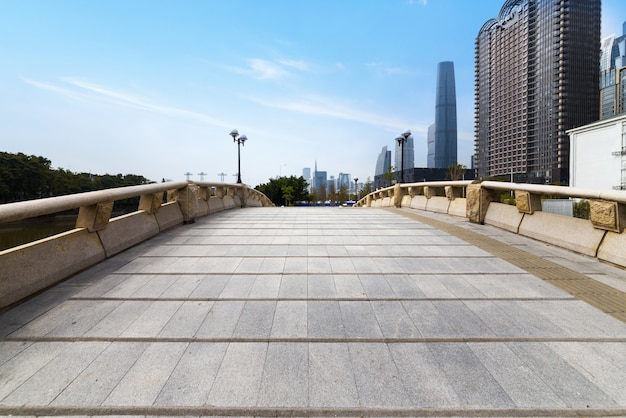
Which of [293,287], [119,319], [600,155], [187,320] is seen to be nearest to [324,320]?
[293,287]

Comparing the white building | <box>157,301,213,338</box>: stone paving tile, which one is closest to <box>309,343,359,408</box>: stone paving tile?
<box>157,301,213,338</box>: stone paving tile

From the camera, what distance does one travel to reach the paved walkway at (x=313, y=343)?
223cm

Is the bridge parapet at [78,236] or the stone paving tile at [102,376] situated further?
the bridge parapet at [78,236]

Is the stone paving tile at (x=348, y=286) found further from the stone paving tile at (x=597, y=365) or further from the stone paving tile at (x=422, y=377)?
the stone paving tile at (x=597, y=365)

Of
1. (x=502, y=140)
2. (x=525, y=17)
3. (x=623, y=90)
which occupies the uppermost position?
(x=525, y=17)

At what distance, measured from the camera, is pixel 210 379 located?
95.4 inches

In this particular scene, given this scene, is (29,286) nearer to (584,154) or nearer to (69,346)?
(69,346)

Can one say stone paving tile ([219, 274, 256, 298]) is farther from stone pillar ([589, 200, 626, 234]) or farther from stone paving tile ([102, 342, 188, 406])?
stone pillar ([589, 200, 626, 234])

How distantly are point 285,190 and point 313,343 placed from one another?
243ft

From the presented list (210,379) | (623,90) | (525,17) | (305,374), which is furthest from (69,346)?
(525,17)

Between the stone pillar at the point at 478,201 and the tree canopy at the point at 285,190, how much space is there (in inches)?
2681

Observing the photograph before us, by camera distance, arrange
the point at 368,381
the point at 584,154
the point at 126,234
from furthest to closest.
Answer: the point at 584,154 → the point at 126,234 → the point at 368,381

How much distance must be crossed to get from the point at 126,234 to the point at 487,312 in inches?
250

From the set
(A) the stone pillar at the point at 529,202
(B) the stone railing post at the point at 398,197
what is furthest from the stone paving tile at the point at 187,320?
(B) the stone railing post at the point at 398,197
